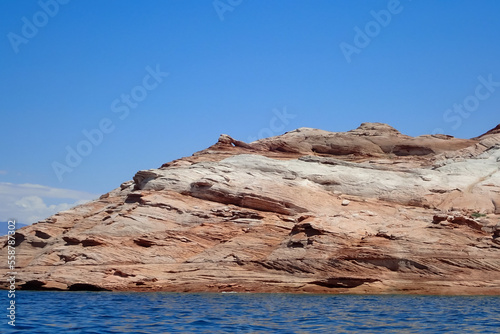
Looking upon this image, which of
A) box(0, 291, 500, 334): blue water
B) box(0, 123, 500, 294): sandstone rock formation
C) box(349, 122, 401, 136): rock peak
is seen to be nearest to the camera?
box(0, 291, 500, 334): blue water

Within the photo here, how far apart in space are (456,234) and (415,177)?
1535 cm

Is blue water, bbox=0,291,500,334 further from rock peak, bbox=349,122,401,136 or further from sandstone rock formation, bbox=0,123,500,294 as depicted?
rock peak, bbox=349,122,401,136

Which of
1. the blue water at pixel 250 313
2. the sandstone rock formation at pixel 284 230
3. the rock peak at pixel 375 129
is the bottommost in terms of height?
the blue water at pixel 250 313

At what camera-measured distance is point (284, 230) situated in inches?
1949

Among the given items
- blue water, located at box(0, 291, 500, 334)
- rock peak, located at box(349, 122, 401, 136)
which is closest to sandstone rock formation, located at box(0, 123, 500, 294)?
blue water, located at box(0, 291, 500, 334)

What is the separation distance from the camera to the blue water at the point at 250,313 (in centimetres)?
2550

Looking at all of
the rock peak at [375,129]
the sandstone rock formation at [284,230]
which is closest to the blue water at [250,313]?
the sandstone rock formation at [284,230]

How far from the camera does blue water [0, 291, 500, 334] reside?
83.7 ft

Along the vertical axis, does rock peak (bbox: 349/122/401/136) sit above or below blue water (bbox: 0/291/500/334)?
above

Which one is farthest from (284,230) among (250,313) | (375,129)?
(375,129)

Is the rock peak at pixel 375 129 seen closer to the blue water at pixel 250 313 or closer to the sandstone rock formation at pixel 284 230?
the sandstone rock formation at pixel 284 230

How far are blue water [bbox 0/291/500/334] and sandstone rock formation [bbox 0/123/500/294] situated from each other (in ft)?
10.2

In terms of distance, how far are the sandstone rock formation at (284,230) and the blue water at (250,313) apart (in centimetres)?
311

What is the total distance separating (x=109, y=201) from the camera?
200 ft
